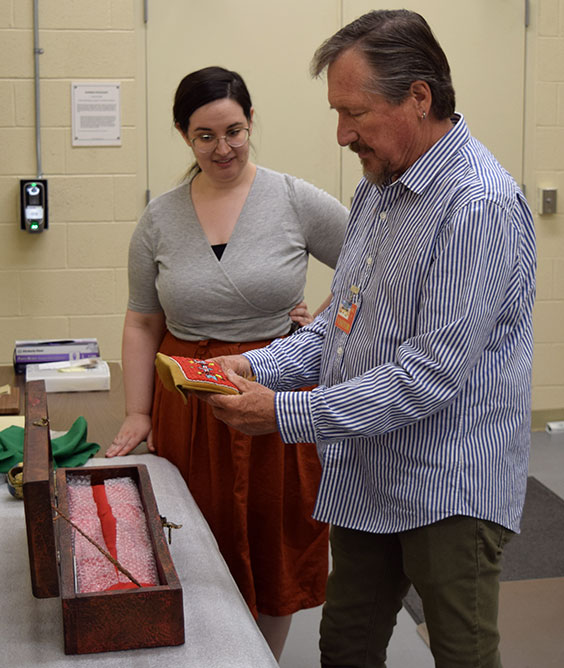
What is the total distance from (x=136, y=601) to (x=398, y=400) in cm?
52

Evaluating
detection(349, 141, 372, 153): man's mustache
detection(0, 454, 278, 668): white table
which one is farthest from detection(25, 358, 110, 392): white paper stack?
detection(349, 141, 372, 153): man's mustache

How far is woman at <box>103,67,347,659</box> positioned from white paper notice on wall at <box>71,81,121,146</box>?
212 cm

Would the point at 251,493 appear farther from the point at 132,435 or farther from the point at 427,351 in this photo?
the point at 427,351

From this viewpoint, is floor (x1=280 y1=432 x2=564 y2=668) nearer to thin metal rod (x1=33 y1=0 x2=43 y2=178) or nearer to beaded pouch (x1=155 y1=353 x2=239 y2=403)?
beaded pouch (x1=155 y1=353 x2=239 y2=403)

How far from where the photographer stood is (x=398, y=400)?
145cm

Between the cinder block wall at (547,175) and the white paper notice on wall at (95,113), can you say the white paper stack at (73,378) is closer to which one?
the white paper notice on wall at (95,113)

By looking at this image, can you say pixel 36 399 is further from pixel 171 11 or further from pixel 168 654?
pixel 171 11

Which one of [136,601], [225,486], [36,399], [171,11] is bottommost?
[225,486]

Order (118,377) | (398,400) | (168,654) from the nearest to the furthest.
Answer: (168,654) < (398,400) < (118,377)

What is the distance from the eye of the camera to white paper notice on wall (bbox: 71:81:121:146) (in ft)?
13.7

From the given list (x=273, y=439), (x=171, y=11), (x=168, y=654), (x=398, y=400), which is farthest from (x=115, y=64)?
(x=168, y=654)

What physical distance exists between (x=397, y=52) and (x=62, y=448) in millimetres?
1080

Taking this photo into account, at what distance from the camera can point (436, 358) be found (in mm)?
1413

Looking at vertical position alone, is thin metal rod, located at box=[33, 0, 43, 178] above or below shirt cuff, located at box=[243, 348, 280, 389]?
above
